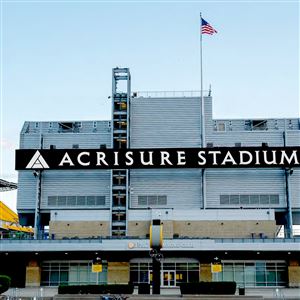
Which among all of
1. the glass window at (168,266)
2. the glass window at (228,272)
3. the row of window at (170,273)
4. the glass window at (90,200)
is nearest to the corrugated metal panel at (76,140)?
the glass window at (90,200)

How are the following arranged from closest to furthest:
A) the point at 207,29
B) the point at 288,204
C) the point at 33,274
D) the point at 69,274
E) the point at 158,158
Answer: the point at 33,274 → the point at 69,274 → the point at 158,158 → the point at 207,29 → the point at 288,204

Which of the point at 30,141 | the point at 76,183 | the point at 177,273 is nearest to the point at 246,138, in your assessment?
the point at 177,273

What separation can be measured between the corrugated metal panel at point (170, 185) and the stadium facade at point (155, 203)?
0.15 metres

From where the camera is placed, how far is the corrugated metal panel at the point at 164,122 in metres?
85.6


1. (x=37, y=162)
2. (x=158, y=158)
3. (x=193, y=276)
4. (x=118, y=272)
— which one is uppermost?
(x=158, y=158)

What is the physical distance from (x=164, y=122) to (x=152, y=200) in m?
12.1

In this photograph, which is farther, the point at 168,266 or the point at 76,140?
the point at 76,140

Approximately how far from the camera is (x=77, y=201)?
276 feet

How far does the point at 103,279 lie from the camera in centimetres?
7288

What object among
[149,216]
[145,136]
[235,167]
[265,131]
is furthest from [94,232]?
[265,131]

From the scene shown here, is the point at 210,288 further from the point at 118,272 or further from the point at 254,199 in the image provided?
the point at 254,199

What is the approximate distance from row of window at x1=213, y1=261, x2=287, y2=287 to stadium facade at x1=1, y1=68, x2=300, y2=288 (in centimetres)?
13

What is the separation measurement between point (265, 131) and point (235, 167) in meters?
9.12

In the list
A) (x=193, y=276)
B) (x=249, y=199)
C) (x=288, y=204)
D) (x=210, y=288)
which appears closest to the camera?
(x=210, y=288)
